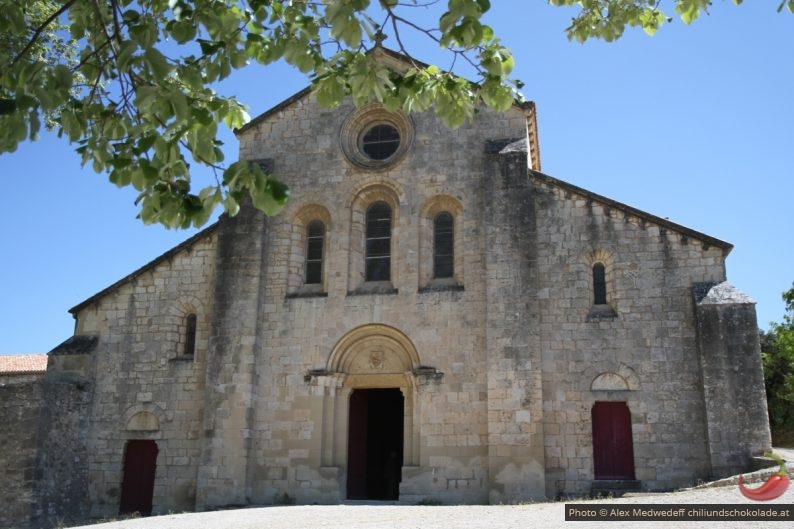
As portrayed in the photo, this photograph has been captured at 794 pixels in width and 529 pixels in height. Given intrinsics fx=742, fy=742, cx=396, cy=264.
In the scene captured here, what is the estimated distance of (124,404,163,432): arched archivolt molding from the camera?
58.1 feet

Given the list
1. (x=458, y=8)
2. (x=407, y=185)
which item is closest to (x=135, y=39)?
(x=458, y=8)

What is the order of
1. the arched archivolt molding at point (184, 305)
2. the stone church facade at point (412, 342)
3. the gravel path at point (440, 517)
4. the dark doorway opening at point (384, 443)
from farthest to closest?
the dark doorway opening at point (384, 443) → the arched archivolt molding at point (184, 305) → the stone church facade at point (412, 342) → the gravel path at point (440, 517)

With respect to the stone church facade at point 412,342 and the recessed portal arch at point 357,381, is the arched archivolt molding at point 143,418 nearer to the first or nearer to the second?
the stone church facade at point 412,342

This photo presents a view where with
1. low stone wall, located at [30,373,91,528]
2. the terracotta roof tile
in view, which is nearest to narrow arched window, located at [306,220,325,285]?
low stone wall, located at [30,373,91,528]

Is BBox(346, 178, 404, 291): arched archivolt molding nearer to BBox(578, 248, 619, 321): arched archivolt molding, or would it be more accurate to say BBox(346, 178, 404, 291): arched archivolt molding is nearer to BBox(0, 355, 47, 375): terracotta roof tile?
BBox(578, 248, 619, 321): arched archivolt molding

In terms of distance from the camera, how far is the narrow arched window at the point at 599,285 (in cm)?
1630

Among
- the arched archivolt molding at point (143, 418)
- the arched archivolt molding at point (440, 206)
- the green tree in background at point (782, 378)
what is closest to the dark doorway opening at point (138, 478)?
the arched archivolt molding at point (143, 418)

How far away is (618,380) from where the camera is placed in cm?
1548

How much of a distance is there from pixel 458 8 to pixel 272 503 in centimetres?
1354

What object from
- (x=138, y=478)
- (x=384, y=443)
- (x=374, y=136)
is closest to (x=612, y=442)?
(x=384, y=443)

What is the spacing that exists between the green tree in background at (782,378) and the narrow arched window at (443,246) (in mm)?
26210

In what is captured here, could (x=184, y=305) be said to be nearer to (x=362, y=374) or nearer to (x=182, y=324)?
(x=182, y=324)

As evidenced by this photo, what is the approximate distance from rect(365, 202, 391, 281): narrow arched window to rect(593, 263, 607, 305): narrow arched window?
15.5 ft

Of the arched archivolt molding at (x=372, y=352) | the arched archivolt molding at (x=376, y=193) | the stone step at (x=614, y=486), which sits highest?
the arched archivolt molding at (x=376, y=193)
